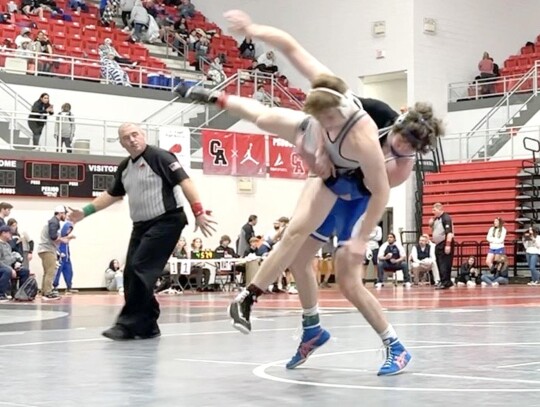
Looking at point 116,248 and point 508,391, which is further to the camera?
point 116,248

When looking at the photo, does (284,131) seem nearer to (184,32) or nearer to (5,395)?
(5,395)

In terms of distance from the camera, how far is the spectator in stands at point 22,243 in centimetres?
1845

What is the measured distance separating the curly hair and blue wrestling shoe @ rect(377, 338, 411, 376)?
108cm

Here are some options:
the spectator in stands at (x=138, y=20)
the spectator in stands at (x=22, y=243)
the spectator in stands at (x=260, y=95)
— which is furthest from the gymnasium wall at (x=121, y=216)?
the spectator in stands at (x=138, y=20)

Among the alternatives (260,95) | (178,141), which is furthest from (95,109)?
(260,95)

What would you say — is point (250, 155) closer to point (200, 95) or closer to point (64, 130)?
point (64, 130)

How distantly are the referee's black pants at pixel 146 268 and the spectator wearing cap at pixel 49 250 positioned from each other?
9856 millimetres

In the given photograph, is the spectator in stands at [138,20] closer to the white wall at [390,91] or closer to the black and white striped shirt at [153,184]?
the white wall at [390,91]

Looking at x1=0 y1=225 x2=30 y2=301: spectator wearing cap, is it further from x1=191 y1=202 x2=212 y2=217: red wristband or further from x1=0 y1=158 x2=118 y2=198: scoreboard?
x1=191 y1=202 x2=212 y2=217: red wristband

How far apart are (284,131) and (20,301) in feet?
38.1

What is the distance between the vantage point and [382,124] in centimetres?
594

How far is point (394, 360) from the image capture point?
559 cm

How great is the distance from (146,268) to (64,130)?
45.5ft

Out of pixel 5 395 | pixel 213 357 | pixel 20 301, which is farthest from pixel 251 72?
pixel 5 395
